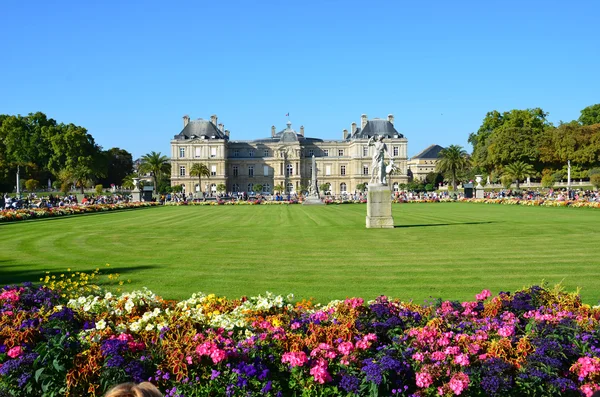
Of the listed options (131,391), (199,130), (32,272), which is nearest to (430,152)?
(199,130)

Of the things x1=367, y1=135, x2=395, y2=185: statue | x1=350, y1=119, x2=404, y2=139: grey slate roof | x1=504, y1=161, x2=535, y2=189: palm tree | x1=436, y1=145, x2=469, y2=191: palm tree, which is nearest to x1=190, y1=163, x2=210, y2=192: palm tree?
x1=350, y1=119, x2=404, y2=139: grey slate roof

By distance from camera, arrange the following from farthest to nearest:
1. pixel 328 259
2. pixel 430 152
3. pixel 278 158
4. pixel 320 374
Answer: pixel 430 152, pixel 278 158, pixel 328 259, pixel 320 374

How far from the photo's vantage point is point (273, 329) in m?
5.98

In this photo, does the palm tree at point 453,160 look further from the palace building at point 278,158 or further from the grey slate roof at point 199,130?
the grey slate roof at point 199,130

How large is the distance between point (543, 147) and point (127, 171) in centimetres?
7905

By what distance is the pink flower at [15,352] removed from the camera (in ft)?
17.1

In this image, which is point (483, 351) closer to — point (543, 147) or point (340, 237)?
point (340, 237)

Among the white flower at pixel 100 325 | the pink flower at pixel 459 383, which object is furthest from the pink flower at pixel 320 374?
the white flower at pixel 100 325

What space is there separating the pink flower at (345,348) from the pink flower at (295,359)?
1.38ft

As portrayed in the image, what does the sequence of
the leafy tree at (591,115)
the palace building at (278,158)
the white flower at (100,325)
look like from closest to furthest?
1. the white flower at (100,325)
2. the leafy tree at (591,115)
3. the palace building at (278,158)

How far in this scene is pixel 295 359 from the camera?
5.09 m

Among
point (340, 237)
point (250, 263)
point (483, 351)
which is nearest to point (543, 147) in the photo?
point (340, 237)

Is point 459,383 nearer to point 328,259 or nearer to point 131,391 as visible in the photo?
point 131,391

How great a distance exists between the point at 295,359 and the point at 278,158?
11055cm
